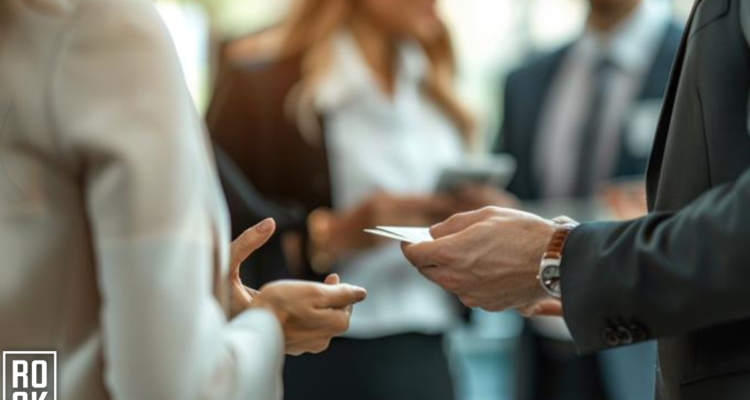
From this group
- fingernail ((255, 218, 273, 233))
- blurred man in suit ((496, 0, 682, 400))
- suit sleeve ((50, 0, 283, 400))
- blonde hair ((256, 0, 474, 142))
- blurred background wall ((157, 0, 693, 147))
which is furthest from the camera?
blurred background wall ((157, 0, 693, 147))

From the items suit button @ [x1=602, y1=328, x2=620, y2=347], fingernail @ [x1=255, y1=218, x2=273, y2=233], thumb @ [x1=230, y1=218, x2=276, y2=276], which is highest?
fingernail @ [x1=255, y1=218, x2=273, y2=233]

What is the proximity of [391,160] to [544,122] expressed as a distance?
73cm

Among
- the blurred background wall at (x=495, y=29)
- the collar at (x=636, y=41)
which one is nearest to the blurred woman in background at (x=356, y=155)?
the collar at (x=636, y=41)

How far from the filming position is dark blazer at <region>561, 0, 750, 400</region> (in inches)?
67.4

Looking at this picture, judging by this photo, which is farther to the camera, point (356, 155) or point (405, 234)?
point (356, 155)

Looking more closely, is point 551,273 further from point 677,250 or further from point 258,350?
point 258,350

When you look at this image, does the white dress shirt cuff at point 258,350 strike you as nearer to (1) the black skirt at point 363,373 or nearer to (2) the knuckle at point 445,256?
(2) the knuckle at point 445,256

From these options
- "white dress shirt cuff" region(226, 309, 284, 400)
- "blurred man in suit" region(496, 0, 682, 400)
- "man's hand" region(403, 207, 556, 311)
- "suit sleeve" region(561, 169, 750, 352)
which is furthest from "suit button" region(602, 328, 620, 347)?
"blurred man in suit" region(496, 0, 682, 400)

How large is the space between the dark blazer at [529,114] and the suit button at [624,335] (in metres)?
2.27

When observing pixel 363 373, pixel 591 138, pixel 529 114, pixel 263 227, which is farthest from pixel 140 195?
pixel 529 114

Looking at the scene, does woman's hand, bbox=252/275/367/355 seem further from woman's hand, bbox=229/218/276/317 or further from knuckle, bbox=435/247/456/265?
knuckle, bbox=435/247/456/265

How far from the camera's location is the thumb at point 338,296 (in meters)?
1.69

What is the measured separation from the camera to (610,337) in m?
1.81

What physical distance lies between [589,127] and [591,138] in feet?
0.10
